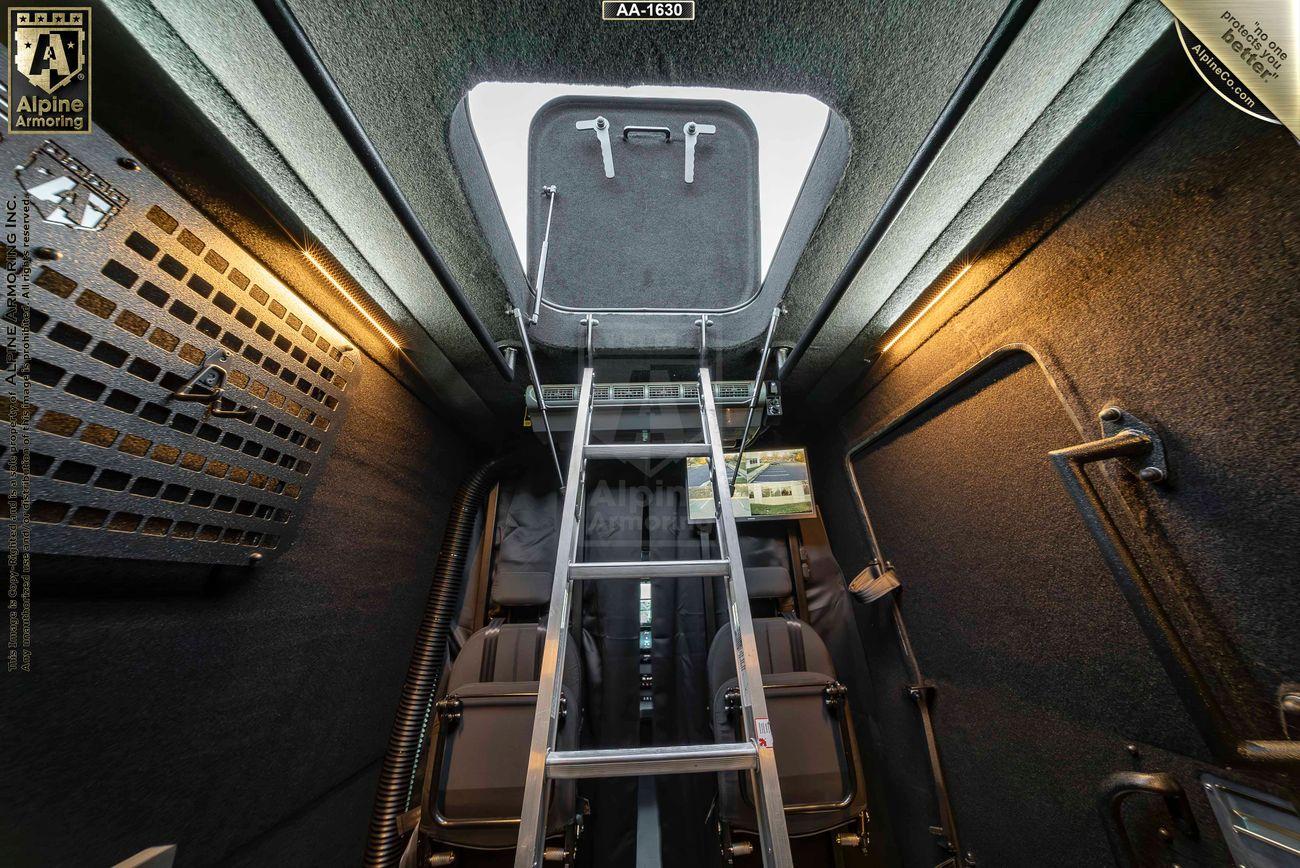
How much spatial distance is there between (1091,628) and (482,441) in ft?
9.75

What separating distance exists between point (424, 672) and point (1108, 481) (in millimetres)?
2784

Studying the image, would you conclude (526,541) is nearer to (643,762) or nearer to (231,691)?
(231,691)

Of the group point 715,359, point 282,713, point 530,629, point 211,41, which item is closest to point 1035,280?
point 715,359

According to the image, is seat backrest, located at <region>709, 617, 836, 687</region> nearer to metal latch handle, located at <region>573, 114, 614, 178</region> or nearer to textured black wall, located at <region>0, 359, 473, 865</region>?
textured black wall, located at <region>0, 359, 473, 865</region>

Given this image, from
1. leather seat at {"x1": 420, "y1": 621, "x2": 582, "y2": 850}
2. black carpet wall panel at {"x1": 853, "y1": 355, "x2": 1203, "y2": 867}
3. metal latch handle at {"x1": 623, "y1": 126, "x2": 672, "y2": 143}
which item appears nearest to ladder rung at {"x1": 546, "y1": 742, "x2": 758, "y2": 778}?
leather seat at {"x1": 420, "y1": 621, "x2": 582, "y2": 850}

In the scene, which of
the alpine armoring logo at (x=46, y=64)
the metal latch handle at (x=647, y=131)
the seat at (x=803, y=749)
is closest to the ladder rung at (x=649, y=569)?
the seat at (x=803, y=749)

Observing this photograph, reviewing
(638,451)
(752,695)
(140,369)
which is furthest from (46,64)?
(752,695)

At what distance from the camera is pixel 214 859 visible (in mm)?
1088

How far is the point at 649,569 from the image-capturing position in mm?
1086

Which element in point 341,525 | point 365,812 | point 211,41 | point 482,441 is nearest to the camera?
point 211,41

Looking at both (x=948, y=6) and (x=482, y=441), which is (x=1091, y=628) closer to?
(x=948, y=6)

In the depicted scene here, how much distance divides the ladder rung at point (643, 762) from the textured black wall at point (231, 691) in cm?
102

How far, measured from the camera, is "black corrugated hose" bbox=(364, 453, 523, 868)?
1.75 meters

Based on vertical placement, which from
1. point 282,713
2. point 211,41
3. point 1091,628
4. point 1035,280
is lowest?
point 282,713
